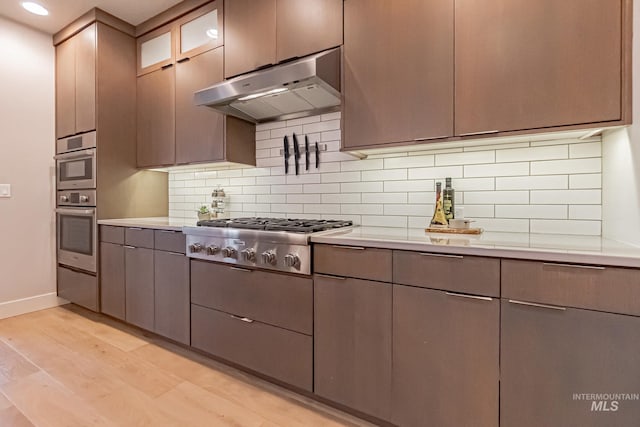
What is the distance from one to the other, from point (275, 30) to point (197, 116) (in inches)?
36.2

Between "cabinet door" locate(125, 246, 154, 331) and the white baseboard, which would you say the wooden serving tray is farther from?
the white baseboard

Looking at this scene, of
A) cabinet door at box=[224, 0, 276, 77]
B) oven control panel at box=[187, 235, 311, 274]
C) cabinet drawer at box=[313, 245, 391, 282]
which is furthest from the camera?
cabinet door at box=[224, 0, 276, 77]

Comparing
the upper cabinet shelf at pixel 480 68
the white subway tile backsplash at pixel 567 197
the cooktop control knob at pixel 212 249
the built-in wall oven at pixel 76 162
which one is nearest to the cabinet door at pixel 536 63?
the upper cabinet shelf at pixel 480 68

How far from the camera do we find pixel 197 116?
2.51 meters

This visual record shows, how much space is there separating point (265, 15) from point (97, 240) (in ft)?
7.52

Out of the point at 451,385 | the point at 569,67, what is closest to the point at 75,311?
the point at 451,385

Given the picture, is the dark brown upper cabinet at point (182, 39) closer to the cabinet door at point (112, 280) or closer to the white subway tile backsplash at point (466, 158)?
the cabinet door at point (112, 280)

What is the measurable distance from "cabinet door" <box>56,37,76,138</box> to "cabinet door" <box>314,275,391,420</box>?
298cm

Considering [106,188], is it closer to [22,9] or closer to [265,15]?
[22,9]

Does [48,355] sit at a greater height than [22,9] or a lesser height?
lesser

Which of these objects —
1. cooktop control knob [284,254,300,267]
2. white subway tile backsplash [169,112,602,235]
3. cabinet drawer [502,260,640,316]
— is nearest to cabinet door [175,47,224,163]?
white subway tile backsplash [169,112,602,235]

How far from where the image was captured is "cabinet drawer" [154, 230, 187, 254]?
218cm

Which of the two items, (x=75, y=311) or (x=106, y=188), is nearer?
(x=106, y=188)

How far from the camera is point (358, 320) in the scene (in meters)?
1.48
